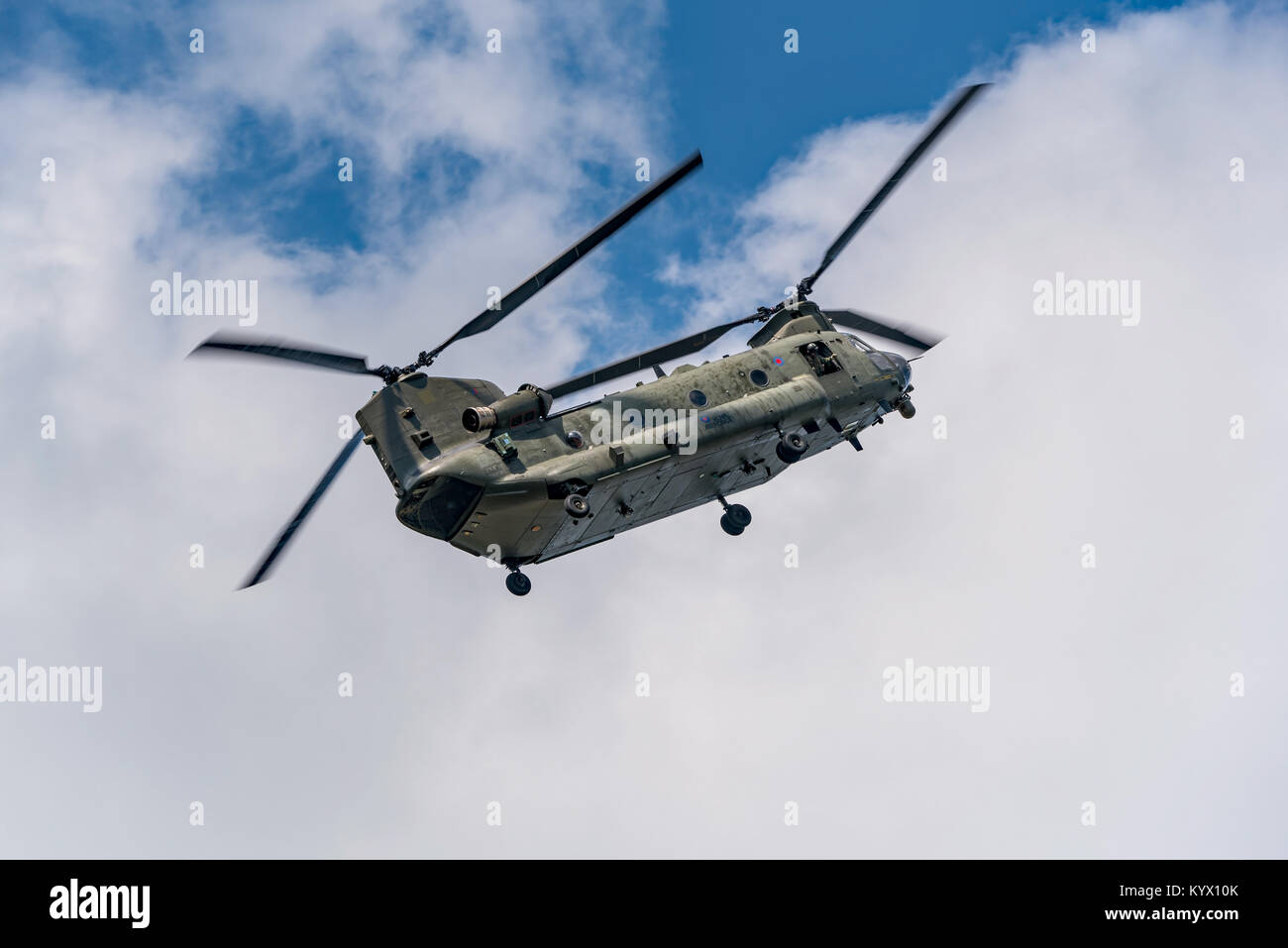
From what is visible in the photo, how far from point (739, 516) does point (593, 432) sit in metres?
5.52

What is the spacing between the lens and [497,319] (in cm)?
3809

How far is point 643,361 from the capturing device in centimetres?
4338

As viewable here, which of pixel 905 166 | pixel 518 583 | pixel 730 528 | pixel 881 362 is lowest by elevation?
pixel 518 583

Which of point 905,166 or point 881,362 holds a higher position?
point 905,166

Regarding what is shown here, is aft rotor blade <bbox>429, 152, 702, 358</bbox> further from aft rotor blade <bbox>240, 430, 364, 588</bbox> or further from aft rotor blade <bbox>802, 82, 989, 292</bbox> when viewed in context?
aft rotor blade <bbox>802, 82, 989, 292</bbox>

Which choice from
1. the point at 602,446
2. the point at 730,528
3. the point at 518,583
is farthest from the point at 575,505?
the point at 730,528

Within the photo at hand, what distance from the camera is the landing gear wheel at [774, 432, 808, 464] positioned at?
42.4m

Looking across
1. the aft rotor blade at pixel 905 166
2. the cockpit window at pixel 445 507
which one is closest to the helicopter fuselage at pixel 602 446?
the cockpit window at pixel 445 507

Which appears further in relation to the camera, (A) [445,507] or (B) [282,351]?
(A) [445,507]

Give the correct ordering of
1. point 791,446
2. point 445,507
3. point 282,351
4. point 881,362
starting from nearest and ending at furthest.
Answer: point 282,351 < point 445,507 < point 791,446 < point 881,362

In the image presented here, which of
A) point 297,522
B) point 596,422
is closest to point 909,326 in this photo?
point 596,422

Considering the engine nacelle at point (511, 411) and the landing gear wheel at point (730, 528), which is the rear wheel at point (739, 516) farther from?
the engine nacelle at point (511, 411)

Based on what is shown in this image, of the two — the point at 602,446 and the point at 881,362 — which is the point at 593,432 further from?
the point at 881,362
